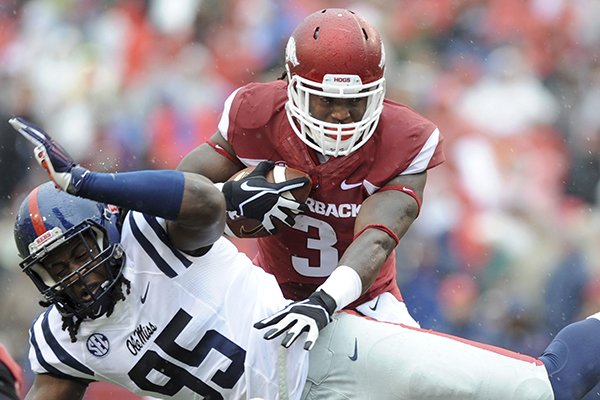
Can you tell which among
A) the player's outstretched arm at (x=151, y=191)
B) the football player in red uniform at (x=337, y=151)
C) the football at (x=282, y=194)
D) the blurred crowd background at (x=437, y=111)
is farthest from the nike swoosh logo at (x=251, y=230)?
the blurred crowd background at (x=437, y=111)

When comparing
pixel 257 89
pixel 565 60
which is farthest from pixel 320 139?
pixel 565 60

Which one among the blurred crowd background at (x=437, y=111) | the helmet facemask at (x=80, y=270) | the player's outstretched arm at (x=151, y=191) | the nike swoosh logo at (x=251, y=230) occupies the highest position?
the player's outstretched arm at (x=151, y=191)

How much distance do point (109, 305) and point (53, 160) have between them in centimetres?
48

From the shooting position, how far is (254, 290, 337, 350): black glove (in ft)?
8.63

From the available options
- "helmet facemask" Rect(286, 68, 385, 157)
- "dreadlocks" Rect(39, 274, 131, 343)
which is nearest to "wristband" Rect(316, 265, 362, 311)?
"helmet facemask" Rect(286, 68, 385, 157)

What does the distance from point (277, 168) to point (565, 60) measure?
3.01 meters

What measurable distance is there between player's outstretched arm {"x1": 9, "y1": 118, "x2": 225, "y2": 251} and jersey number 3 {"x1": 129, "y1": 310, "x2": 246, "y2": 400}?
0.78 ft

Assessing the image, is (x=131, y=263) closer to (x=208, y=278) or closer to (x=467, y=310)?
(x=208, y=278)

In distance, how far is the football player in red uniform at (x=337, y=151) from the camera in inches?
118

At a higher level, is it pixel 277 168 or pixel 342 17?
pixel 342 17

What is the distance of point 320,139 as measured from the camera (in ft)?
9.89

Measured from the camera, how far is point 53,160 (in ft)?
7.94

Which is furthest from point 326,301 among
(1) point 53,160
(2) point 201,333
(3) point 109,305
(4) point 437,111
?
(4) point 437,111

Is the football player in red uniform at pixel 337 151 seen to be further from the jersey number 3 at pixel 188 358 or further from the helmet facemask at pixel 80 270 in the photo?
the helmet facemask at pixel 80 270
